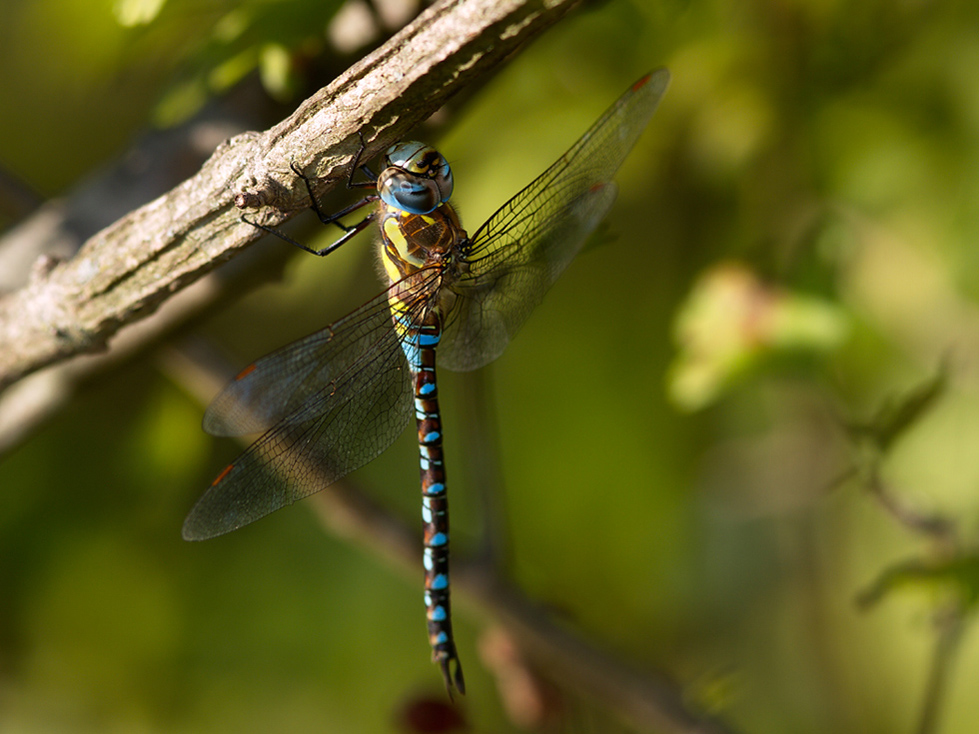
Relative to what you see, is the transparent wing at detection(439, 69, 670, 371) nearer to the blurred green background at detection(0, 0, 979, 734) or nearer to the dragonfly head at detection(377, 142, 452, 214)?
the dragonfly head at detection(377, 142, 452, 214)

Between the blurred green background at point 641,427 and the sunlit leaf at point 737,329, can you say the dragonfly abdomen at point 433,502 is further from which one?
the sunlit leaf at point 737,329

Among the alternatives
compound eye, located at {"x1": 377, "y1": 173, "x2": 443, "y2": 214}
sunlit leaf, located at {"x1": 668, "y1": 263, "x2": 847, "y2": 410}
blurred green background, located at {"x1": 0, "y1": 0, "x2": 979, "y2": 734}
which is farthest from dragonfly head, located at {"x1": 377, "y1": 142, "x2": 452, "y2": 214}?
sunlit leaf, located at {"x1": 668, "y1": 263, "x2": 847, "y2": 410}

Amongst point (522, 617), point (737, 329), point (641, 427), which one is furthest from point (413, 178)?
point (641, 427)

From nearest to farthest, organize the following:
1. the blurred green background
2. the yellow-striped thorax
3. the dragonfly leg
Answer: the dragonfly leg
the yellow-striped thorax
the blurred green background

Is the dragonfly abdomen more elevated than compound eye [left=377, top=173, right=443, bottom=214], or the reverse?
compound eye [left=377, top=173, right=443, bottom=214]

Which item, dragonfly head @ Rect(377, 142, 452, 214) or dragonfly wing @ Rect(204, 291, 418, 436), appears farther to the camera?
dragonfly wing @ Rect(204, 291, 418, 436)

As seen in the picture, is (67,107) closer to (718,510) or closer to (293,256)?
(293,256)

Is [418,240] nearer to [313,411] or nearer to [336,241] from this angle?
[336,241]
